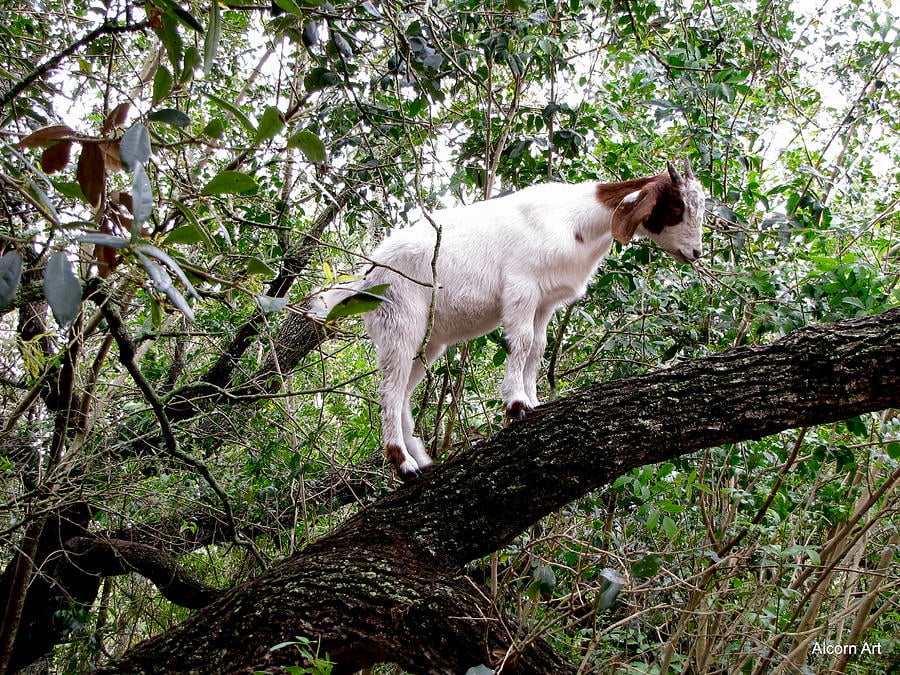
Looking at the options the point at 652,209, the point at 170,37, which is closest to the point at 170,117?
the point at 170,37

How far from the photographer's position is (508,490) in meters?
2.89

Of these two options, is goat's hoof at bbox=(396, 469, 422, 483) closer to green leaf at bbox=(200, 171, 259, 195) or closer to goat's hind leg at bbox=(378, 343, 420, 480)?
goat's hind leg at bbox=(378, 343, 420, 480)

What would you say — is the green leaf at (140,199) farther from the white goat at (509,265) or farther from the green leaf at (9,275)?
the white goat at (509,265)

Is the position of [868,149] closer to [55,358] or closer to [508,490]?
[508,490]

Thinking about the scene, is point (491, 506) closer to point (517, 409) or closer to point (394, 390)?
point (517, 409)

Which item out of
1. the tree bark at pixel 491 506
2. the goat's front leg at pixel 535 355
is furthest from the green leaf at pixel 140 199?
the goat's front leg at pixel 535 355

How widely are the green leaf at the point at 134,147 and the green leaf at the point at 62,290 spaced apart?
314 millimetres

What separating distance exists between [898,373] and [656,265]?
2162 mm

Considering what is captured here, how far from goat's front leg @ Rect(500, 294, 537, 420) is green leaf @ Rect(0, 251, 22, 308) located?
93.7 inches

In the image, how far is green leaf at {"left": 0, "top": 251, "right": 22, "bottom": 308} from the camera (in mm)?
1220

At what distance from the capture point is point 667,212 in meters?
3.50

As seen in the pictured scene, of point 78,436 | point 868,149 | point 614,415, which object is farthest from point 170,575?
point 868,149

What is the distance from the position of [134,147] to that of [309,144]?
545 millimetres

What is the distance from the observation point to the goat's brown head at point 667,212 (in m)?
3.48
